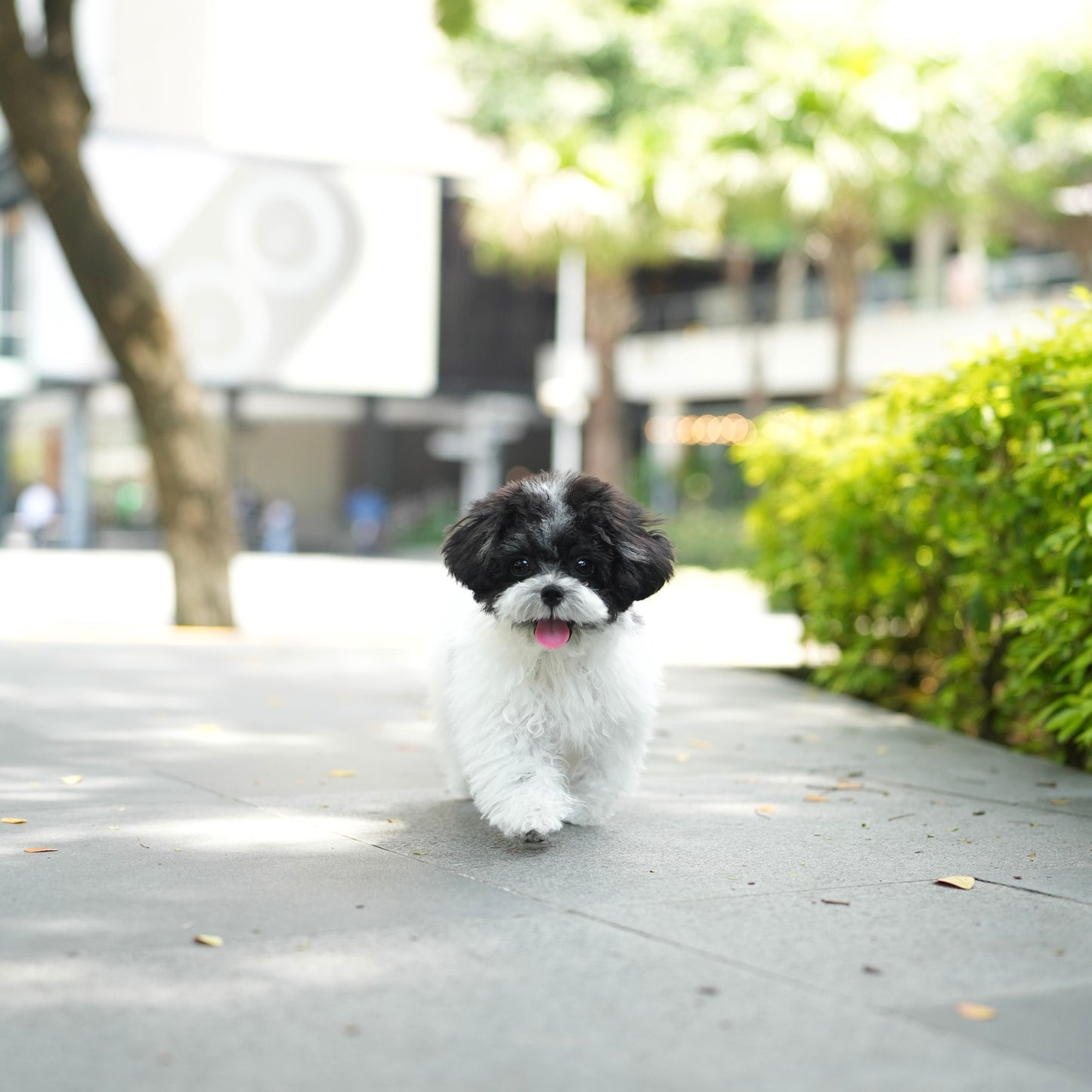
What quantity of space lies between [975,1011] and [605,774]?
211cm

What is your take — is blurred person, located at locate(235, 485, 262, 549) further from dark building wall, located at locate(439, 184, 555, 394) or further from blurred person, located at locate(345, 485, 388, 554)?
dark building wall, located at locate(439, 184, 555, 394)

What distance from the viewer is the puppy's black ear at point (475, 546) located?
5.28 metres

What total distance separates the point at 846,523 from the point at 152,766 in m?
4.52

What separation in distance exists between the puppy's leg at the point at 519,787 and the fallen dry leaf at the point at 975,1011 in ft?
5.53

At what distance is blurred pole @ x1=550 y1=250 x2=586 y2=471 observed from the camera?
31.0 m

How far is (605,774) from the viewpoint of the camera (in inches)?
221

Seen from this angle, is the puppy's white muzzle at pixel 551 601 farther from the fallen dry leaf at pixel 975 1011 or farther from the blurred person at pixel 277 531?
the blurred person at pixel 277 531

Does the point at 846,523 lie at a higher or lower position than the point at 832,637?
higher

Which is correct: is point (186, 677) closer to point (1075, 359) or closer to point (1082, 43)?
point (1075, 359)

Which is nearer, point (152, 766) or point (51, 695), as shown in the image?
point (152, 766)

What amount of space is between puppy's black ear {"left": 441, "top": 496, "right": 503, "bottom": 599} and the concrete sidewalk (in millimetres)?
918

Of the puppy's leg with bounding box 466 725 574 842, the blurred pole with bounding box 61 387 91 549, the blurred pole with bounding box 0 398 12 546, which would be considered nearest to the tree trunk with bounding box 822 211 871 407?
the blurred pole with bounding box 61 387 91 549

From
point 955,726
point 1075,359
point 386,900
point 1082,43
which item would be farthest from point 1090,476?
point 1082,43

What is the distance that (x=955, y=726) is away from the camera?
29.1 ft
